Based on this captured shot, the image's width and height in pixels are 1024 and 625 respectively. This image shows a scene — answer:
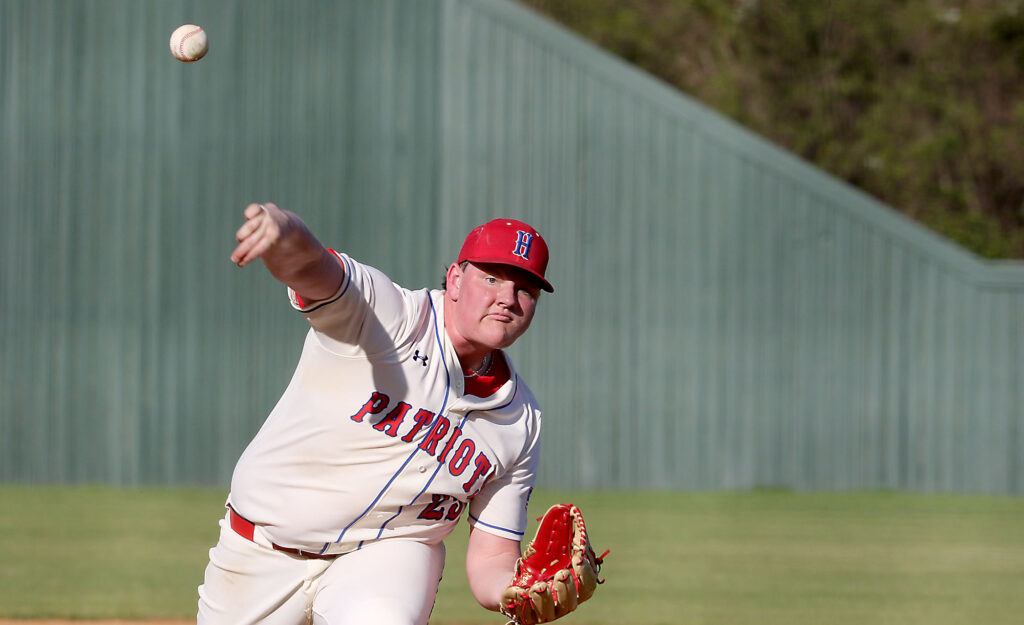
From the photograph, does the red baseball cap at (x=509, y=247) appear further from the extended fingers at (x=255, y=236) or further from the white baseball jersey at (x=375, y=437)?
the extended fingers at (x=255, y=236)

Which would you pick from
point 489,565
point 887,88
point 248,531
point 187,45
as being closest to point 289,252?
point 248,531

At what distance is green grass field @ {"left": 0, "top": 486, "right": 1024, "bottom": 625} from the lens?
7402 millimetres

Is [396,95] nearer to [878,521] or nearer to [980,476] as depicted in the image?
[878,521]

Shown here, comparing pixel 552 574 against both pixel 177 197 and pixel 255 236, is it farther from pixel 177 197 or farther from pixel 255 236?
pixel 177 197

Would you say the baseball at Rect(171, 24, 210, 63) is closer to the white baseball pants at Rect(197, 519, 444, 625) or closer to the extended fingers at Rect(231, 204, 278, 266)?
the white baseball pants at Rect(197, 519, 444, 625)

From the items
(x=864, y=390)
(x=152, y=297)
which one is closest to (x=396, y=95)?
(x=152, y=297)

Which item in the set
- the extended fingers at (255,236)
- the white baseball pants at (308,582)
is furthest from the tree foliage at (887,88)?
the extended fingers at (255,236)

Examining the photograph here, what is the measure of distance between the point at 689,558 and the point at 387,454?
21.0ft

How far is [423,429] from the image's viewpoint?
3551 millimetres

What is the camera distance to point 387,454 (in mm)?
3537

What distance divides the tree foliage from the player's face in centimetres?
2266

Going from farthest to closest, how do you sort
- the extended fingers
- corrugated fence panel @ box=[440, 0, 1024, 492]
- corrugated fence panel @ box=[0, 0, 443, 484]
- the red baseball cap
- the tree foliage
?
the tree foliage
corrugated fence panel @ box=[440, 0, 1024, 492]
corrugated fence panel @ box=[0, 0, 443, 484]
the red baseball cap
the extended fingers

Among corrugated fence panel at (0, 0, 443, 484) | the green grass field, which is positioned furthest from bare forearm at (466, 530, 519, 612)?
corrugated fence panel at (0, 0, 443, 484)

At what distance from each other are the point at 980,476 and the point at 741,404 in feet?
9.41
